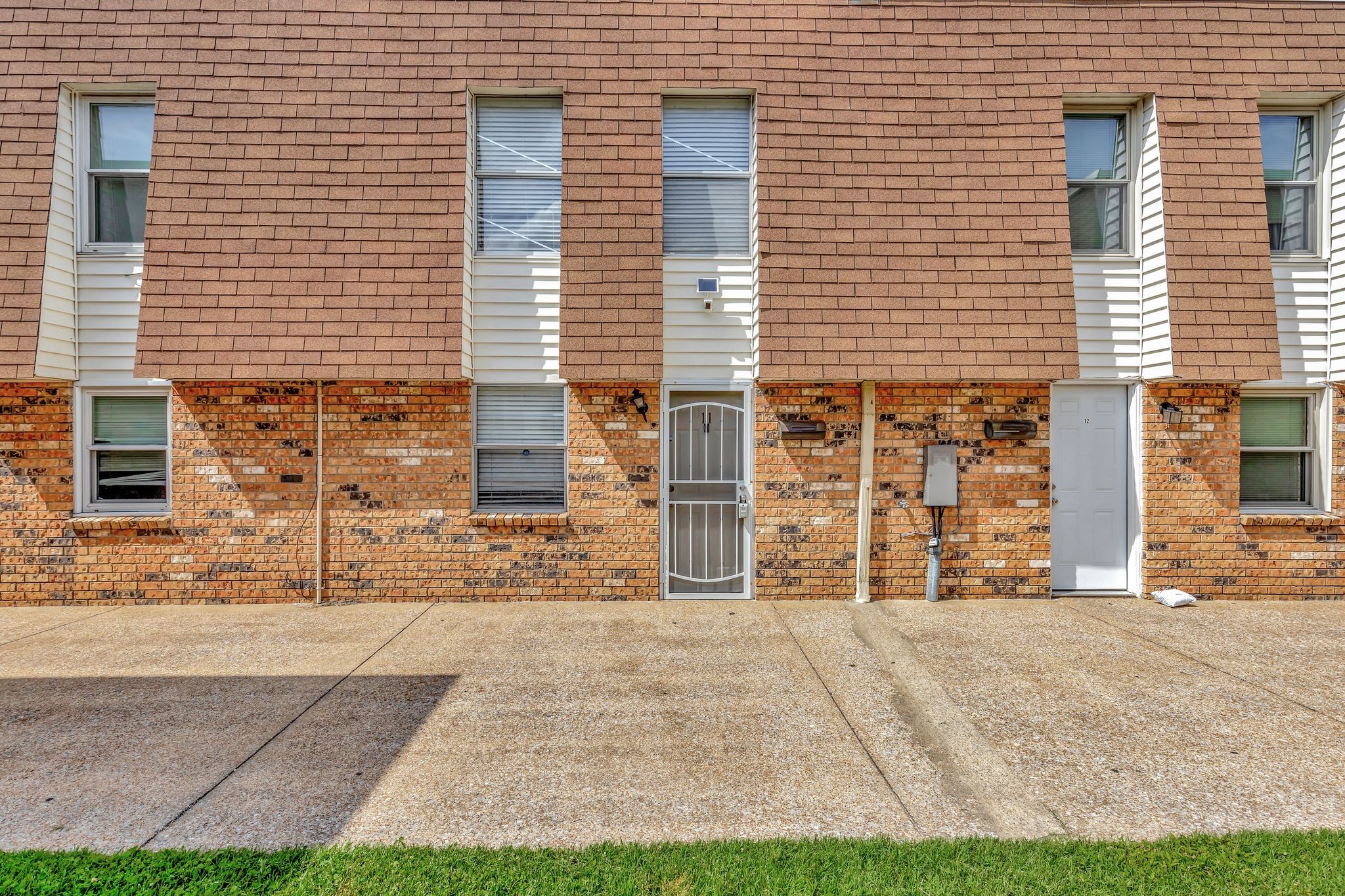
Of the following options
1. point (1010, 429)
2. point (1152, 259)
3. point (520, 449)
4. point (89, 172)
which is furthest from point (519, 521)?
point (1152, 259)

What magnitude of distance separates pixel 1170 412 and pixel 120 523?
1035 cm

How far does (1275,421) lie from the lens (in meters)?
6.69

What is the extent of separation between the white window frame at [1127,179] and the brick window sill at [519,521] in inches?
229

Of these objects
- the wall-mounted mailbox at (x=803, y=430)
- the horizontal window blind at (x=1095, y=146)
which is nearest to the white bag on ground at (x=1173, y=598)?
the wall-mounted mailbox at (x=803, y=430)

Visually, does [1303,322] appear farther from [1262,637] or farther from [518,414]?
[518,414]

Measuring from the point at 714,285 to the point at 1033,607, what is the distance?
4.39 meters

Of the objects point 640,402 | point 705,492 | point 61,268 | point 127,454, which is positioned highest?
point 61,268

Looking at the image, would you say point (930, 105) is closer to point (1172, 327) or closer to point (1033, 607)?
point (1172, 327)

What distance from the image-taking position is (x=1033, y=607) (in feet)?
20.4

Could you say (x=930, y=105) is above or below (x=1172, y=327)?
above

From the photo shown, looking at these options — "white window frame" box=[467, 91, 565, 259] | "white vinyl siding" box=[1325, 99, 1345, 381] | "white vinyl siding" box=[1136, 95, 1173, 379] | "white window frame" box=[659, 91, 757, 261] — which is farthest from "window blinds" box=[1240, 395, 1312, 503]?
"white window frame" box=[467, 91, 565, 259]

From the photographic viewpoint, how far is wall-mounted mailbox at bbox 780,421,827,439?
249 inches

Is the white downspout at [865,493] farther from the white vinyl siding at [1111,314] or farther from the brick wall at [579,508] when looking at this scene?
the white vinyl siding at [1111,314]

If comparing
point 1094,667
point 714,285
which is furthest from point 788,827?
point 714,285
